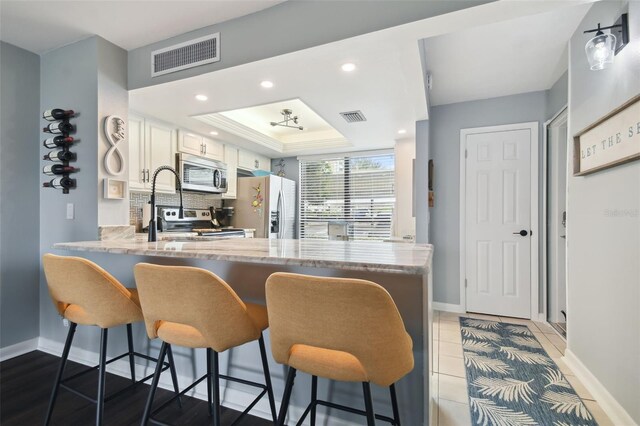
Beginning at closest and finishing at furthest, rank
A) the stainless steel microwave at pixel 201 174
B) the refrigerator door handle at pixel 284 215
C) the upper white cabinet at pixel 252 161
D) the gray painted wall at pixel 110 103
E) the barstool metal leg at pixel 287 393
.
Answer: the barstool metal leg at pixel 287 393 → the gray painted wall at pixel 110 103 → the stainless steel microwave at pixel 201 174 → the upper white cabinet at pixel 252 161 → the refrigerator door handle at pixel 284 215

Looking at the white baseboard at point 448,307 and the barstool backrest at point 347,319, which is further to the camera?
the white baseboard at point 448,307

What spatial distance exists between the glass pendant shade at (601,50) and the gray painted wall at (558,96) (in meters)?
1.18

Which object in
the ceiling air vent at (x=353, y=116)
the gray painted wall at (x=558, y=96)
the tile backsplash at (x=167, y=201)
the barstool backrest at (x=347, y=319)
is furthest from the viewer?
the tile backsplash at (x=167, y=201)

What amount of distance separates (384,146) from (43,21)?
3.91 meters

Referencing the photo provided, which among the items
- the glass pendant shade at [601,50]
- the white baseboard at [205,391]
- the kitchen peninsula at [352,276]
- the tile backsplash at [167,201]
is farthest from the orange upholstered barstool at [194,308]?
the tile backsplash at [167,201]

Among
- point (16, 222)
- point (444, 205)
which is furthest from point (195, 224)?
point (444, 205)

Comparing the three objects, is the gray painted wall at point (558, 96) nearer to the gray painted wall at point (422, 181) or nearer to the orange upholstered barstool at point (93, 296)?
the gray painted wall at point (422, 181)

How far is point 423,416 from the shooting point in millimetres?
1354

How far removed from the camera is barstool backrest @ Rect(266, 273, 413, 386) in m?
0.92

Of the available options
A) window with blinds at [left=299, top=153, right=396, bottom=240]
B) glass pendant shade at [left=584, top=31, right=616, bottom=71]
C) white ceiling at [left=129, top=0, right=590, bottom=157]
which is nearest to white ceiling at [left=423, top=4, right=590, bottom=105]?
white ceiling at [left=129, top=0, right=590, bottom=157]

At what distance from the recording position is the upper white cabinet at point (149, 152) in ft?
10.5

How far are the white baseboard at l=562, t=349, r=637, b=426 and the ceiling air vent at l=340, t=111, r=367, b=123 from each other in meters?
2.71

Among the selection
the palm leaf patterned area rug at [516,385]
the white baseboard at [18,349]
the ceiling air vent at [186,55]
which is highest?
the ceiling air vent at [186,55]

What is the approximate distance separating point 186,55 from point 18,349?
2665 millimetres
